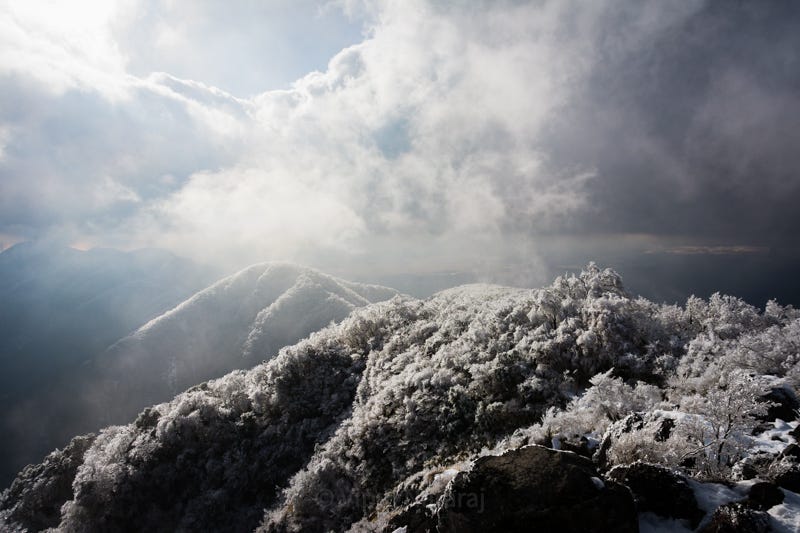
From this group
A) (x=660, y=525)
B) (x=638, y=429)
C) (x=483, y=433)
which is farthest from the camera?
(x=483, y=433)

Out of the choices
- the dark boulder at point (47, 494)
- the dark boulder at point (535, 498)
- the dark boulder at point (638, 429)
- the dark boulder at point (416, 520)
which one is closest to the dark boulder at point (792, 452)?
the dark boulder at point (638, 429)

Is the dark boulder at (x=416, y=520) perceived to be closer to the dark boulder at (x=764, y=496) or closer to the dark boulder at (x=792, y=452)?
the dark boulder at (x=764, y=496)

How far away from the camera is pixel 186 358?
7761 inches

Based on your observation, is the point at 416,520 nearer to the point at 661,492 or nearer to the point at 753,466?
the point at 661,492

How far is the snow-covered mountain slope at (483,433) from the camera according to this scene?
29.0 feet

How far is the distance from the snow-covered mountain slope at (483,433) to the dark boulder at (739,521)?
0.04 m

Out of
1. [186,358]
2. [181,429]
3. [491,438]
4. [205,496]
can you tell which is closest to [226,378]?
[181,429]

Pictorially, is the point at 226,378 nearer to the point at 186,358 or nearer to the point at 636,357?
the point at 636,357

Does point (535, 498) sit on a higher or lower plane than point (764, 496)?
higher

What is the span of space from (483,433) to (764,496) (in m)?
18.6

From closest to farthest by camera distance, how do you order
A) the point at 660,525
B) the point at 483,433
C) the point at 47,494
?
the point at 660,525, the point at 483,433, the point at 47,494

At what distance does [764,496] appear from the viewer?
27.7 feet

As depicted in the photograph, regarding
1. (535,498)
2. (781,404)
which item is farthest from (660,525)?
(781,404)

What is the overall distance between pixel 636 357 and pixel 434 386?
15.5 m
